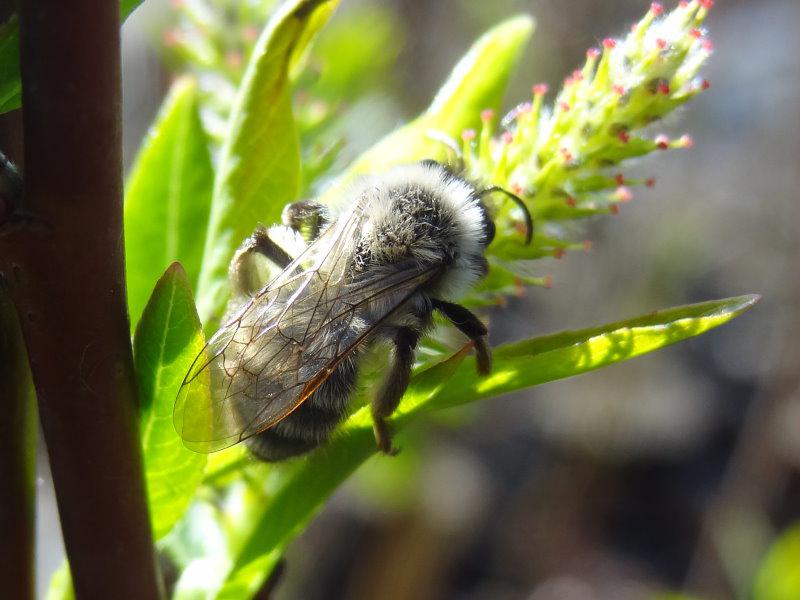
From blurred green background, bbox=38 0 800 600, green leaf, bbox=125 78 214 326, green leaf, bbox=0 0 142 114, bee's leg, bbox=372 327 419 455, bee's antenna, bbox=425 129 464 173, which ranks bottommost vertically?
blurred green background, bbox=38 0 800 600

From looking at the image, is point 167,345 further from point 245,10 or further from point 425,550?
point 425,550

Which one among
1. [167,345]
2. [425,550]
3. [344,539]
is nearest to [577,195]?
[167,345]

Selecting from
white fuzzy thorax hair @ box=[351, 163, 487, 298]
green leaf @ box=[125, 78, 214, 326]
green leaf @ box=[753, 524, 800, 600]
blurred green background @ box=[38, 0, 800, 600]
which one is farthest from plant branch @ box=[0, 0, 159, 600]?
blurred green background @ box=[38, 0, 800, 600]

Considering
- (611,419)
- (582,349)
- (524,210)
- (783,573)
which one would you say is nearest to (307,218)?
(524,210)

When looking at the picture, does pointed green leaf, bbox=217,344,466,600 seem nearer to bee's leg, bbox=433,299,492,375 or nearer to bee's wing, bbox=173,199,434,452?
bee's wing, bbox=173,199,434,452

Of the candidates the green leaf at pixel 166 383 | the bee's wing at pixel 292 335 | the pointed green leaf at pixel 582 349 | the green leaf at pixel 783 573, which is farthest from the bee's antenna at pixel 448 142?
the green leaf at pixel 783 573
